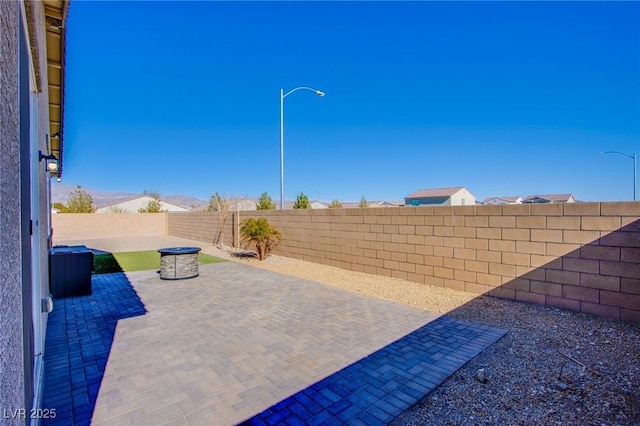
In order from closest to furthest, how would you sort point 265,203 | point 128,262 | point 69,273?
1. point 69,273
2. point 128,262
3. point 265,203

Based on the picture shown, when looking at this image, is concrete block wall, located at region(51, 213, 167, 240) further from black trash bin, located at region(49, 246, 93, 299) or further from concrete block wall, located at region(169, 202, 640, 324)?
concrete block wall, located at region(169, 202, 640, 324)

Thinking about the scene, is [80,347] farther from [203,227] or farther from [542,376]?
[203,227]

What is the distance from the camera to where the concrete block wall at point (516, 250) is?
4.96 m

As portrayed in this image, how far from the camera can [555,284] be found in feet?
18.4

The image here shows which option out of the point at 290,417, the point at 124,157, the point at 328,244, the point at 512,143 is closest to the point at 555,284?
the point at 290,417

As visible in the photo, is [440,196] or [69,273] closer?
[69,273]

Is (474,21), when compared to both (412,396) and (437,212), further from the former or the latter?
(412,396)

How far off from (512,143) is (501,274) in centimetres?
2968

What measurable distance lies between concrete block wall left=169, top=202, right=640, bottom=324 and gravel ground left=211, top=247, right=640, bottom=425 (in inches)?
15.7

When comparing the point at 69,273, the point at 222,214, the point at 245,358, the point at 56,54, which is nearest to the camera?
the point at 245,358

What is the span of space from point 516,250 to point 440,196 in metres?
50.8

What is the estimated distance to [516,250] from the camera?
6125mm

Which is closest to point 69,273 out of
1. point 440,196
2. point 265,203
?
point 265,203

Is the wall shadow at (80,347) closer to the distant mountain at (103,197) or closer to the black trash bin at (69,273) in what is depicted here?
the black trash bin at (69,273)
